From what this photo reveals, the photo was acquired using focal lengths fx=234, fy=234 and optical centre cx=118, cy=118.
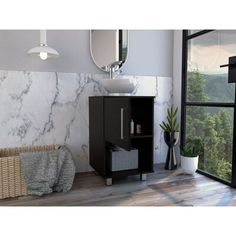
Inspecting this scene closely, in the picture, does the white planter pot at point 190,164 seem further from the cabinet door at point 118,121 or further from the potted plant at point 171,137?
the cabinet door at point 118,121

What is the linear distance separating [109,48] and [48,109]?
3.00 ft

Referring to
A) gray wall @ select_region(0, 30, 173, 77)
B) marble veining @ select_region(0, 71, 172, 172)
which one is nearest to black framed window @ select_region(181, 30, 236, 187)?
gray wall @ select_region(0, 30, 173, 77)

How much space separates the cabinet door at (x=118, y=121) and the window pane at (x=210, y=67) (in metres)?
1.03

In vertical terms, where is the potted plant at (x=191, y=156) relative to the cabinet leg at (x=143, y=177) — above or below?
above

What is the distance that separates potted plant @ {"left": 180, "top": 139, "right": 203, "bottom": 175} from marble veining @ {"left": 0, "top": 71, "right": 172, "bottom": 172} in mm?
1035

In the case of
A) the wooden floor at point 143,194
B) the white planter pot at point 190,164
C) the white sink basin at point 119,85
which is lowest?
the wooden floor at point 143,194

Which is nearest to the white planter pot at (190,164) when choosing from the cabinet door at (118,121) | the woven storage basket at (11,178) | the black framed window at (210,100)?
the black framed window at (210,100)

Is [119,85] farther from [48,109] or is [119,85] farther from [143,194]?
[143,194]

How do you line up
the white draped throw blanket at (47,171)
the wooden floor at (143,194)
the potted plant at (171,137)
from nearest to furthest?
the wooden floor at (143,194)
the white draped throw blanket at (47,171)
the potted plant at (171,137)

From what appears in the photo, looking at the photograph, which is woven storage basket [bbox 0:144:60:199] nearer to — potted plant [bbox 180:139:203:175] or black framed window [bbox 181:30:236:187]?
potted plant [bbox 180:139:203:175]

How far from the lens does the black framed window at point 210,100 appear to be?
218 cm
